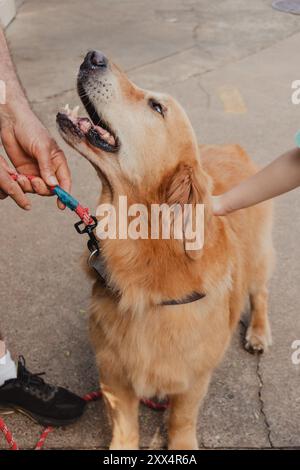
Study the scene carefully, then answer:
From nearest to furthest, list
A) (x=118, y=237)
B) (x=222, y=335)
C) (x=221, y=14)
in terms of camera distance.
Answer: (x=118, y=237)
(x=222, y=335)
(x=221, y=14)

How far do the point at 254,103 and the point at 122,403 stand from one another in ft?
13.7

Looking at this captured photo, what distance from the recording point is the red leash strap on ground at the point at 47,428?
224cm

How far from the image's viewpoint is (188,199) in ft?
6.51

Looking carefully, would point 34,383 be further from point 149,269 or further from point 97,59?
point 97,59

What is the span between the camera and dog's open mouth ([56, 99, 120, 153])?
1996 mm

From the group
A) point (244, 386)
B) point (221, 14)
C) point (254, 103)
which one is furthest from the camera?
point (221, 14)

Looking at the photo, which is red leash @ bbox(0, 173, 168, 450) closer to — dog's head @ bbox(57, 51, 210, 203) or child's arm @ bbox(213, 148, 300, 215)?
dog's head @ bbox(57, 51, 210, 203)

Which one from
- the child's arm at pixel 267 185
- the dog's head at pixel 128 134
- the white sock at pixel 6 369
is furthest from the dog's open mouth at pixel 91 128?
the white sock at pixel 6 369

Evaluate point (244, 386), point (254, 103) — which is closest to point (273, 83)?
point (254, 103)

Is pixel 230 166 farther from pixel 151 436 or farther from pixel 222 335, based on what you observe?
pixel 151 436

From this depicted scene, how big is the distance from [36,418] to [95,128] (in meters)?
1.29

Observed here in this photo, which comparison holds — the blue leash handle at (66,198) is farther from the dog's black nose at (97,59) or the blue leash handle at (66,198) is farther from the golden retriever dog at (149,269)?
the dog's black nose at (97,59)

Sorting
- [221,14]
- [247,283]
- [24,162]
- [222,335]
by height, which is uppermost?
[24,162]

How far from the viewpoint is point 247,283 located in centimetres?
270
